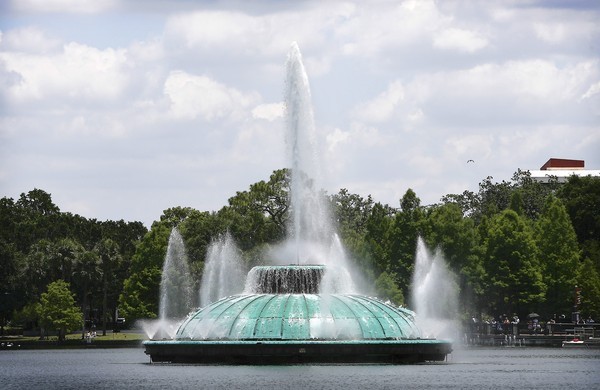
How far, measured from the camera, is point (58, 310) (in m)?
137

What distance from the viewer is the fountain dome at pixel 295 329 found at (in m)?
66.4

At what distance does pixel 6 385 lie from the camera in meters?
67.9

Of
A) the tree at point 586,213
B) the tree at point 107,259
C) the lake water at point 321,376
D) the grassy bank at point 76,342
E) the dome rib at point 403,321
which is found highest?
the tree at point 586,213

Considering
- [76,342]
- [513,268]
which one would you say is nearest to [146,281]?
[76,342]

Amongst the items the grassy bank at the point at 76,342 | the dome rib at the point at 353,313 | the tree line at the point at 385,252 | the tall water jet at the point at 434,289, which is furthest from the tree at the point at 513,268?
the dome rib at the point at 353,313

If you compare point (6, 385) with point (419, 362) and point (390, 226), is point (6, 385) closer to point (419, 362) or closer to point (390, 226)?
point (419, 362)

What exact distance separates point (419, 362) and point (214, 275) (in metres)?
55.4

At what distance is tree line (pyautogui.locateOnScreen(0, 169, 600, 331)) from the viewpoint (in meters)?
119

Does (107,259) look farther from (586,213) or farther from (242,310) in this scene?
(242,310)

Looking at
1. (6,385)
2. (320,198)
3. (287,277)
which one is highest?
(320,198)

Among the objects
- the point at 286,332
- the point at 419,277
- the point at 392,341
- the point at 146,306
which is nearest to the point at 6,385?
the point at 286,332

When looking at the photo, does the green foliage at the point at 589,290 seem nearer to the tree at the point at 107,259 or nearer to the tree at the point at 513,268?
the tree at the point at 513,268

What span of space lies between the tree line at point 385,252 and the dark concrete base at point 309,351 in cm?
4265

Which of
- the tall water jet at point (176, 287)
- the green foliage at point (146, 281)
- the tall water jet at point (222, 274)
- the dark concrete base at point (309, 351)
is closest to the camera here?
the dark concrete base at point (309, 351)
